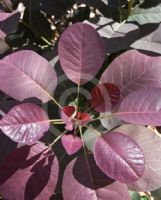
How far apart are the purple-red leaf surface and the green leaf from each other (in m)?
0.34

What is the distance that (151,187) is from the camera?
81 centimetres

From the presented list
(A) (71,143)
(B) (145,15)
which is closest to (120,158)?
(A) (71,143)

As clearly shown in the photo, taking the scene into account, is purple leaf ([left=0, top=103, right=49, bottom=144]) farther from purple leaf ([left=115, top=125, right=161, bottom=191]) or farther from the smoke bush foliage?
purple leaf ([left=115, top=125, right=161, bottom=191])

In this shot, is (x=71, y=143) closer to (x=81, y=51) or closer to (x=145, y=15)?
(x=81, y=51)

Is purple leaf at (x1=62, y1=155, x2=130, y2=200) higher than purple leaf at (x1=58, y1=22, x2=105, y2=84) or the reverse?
the reverse

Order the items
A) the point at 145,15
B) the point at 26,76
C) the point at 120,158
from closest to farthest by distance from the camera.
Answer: the point at 120,158
the point at 26,76
the point at 145,15

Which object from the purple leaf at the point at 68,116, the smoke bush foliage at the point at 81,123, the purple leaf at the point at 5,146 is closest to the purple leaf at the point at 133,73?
the smoke bush foliage at the point at 81,123

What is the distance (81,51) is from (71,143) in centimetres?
17

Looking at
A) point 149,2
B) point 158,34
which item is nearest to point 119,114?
point 158,34

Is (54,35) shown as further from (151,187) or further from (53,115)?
(151,187)

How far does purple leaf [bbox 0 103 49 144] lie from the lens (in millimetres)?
682

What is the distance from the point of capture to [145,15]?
1069mm

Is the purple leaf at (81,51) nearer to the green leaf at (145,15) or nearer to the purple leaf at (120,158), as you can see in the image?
the purple leaf at (120,158)

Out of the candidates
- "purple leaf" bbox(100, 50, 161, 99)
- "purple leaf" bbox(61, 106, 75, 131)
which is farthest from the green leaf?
"purple leaf" bbox(61, 106, 75, 131)
